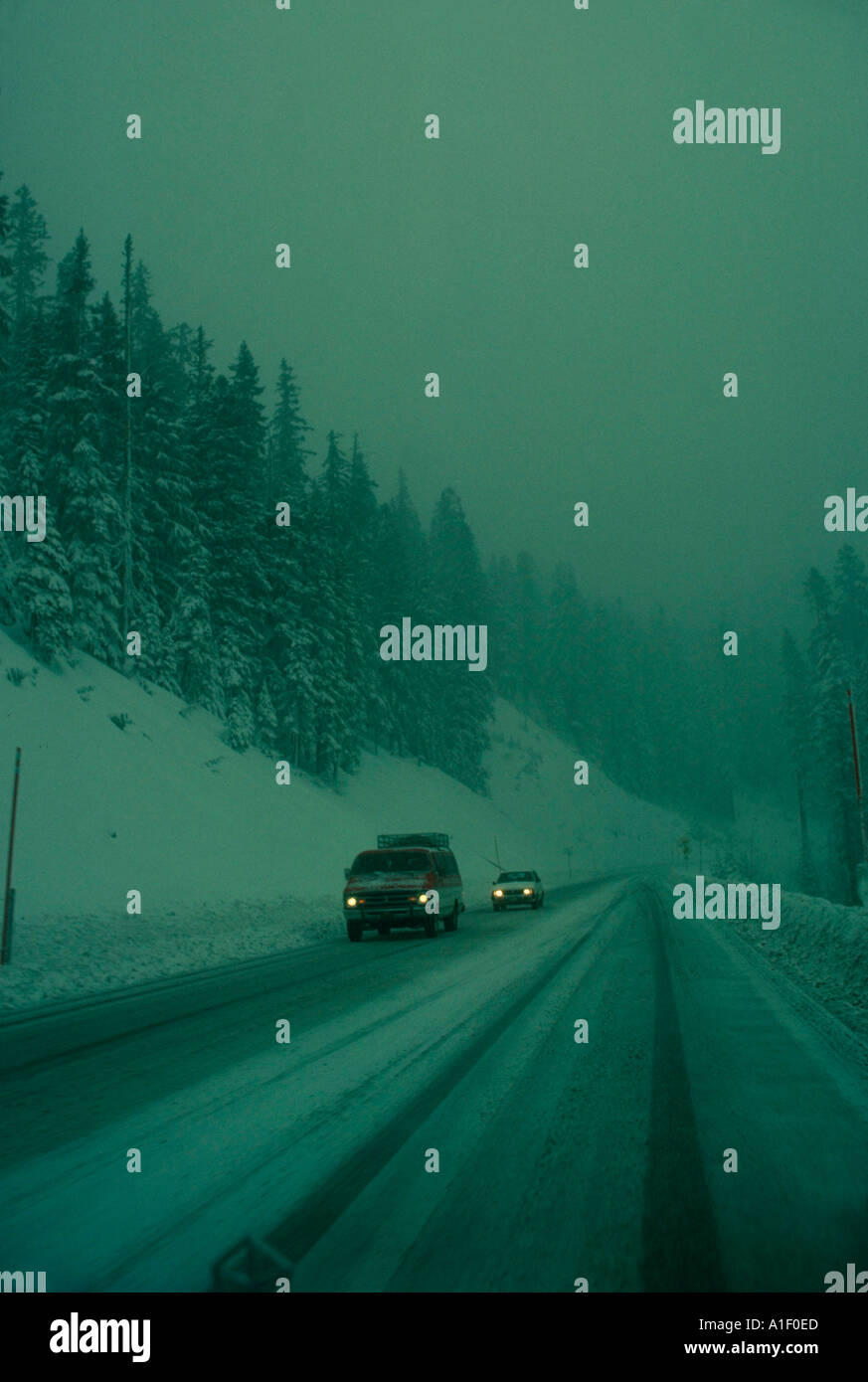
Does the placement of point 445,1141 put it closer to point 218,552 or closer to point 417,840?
point 417,840

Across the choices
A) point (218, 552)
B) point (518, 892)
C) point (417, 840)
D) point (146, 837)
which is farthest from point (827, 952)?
point (218, 552)

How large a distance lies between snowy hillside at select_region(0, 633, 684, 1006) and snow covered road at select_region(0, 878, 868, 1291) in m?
5.63

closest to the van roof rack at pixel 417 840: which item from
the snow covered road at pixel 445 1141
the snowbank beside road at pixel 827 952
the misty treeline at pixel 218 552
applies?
the snowbank beside road at pixel 827 952

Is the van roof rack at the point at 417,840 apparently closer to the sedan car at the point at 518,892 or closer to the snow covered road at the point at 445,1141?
the sedan car at the point at 518,892

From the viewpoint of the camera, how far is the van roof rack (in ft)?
93.0

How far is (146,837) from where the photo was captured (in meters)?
27.5

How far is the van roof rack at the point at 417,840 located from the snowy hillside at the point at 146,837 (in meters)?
2.71

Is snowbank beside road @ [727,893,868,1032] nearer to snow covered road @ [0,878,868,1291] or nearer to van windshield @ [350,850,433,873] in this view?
snow covered road @ [0,878,868,1291]

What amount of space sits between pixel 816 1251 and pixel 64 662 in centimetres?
3185

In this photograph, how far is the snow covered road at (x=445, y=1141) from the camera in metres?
4.24

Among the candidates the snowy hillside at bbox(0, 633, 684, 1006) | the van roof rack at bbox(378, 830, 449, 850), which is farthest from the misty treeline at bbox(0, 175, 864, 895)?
the van roof rack at bbox(378, 830, 449, 850)

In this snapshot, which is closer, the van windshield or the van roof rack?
the van windshield
